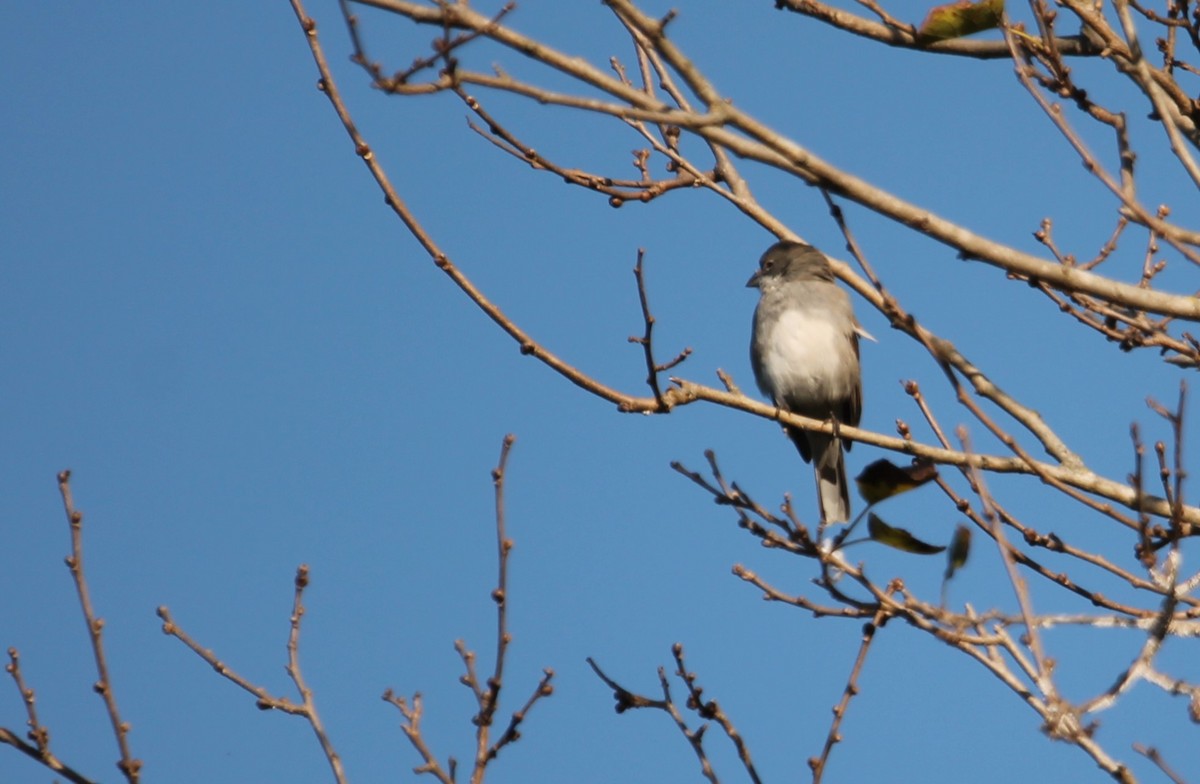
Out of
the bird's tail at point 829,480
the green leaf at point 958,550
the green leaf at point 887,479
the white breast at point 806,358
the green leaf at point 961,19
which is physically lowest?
the green leaf at point 958,550

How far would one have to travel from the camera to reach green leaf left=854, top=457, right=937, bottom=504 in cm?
372

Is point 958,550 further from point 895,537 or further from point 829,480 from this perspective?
point 829,480

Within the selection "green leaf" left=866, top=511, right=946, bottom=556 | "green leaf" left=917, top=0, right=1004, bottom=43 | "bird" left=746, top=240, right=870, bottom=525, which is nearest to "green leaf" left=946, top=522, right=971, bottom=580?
"green leaf" left=866, top=511, right=946, bottom=556

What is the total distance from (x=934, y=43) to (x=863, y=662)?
218 centimetres

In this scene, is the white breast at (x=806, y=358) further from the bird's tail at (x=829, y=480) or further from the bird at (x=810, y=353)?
the bird's tail at (x=829, y=480)

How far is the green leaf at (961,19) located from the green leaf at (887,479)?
1.46m

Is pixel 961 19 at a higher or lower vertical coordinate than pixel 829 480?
lower

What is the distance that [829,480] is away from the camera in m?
7.58

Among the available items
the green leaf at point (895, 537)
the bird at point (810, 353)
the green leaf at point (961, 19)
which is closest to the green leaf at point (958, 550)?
the green leaf at point (895, 537)

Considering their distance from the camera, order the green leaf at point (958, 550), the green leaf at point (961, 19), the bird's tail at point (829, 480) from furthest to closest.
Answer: the bird's tail at point (829, 480)
the green leaf at point (961, 19)
the green leaf at point (958, 550)

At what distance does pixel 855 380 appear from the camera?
24.9ft

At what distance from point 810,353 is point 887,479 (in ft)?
11.8

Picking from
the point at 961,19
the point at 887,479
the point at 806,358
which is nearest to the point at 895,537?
the point at 887,479

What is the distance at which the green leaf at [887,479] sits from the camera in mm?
3719
